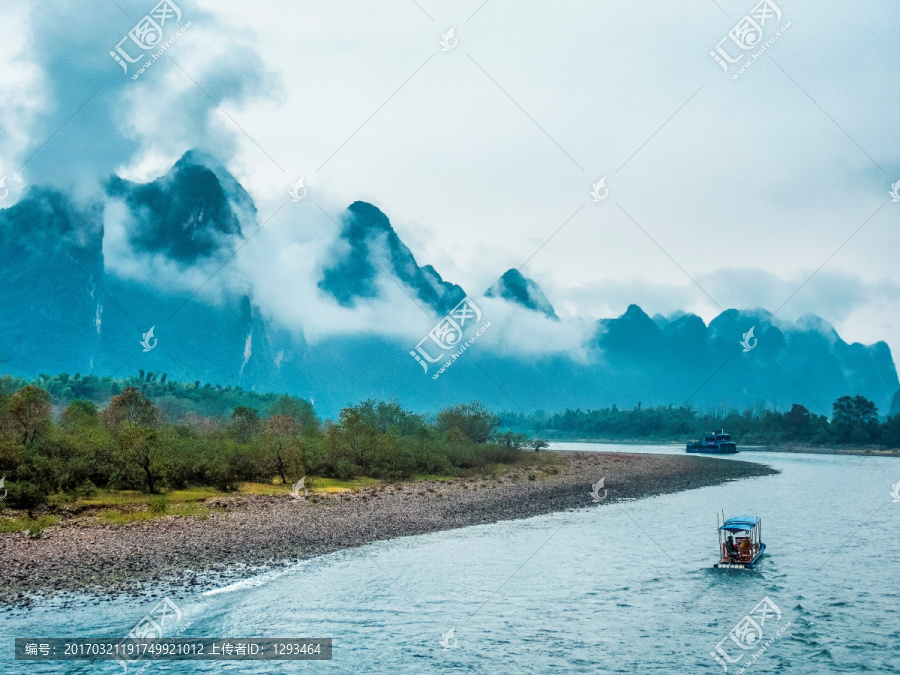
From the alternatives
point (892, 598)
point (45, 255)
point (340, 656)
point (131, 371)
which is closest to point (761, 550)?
point (892, 598)

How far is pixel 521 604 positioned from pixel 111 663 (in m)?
13.1

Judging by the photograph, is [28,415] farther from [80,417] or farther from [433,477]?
[433,477]

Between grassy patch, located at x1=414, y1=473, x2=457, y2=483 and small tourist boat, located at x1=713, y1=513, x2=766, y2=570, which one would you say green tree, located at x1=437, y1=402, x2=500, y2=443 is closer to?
grassy patch, located at x1=414, y1=473, x2=457, y2=483

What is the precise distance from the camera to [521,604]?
2430cm

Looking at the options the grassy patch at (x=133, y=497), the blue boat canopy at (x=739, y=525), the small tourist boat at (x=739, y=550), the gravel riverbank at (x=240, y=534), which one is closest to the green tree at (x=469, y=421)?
the gravel riverbank at (x=240, y=534)

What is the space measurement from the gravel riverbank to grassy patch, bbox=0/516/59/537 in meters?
0.43

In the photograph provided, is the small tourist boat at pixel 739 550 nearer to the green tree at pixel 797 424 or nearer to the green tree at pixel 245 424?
the green tree at pixel 245 424

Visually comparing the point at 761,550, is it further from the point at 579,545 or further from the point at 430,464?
the point at 430,464

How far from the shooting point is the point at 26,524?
2912cm

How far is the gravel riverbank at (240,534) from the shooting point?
76.8 ft

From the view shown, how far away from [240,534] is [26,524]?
8.69 meters

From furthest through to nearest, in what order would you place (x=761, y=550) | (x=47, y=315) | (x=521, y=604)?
(x=47, y=315)
(x=761, y=550)
(x=521, y=604)

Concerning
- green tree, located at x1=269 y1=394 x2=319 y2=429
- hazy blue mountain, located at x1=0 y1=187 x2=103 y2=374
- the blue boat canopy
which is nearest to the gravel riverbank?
the blue boat canopy

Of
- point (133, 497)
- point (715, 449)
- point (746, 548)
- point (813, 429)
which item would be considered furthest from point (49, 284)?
point (813, 429)
